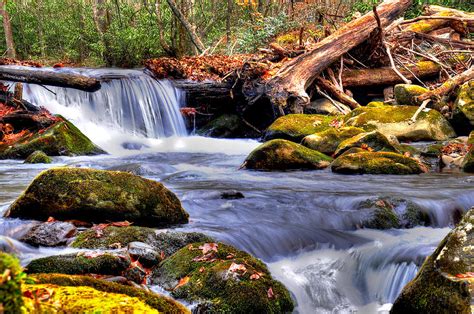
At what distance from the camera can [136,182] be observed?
17.1 feet

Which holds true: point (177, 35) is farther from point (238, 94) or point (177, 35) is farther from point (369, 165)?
point (369, 165)

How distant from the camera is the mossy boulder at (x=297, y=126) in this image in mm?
11336

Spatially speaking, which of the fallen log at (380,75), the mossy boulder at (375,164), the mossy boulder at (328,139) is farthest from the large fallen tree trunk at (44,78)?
the fallen log at (380,75)

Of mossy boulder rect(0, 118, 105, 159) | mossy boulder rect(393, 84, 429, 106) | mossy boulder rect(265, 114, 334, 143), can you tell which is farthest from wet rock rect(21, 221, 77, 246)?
mossy boulder rect(393, 84, 429, 106)

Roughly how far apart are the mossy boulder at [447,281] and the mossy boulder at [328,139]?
6.50 meters

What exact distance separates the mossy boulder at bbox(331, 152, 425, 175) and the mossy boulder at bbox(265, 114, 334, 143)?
2.32m

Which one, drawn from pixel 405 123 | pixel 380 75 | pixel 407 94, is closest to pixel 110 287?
pixel 405 123

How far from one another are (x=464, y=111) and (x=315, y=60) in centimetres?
451

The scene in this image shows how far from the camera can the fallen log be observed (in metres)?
14.8

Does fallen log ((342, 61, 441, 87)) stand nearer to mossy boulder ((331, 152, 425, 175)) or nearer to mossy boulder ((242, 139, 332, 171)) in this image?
mossy boulder ((242, 139, 332, 171))

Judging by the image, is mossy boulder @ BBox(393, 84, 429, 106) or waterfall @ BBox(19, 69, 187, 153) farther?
waterfall @ BBox(19, 69, 187, 153)

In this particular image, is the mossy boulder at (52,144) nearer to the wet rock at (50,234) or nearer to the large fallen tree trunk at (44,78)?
the large fallen tree trunk at (44,78)

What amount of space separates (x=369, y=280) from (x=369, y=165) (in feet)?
14.1

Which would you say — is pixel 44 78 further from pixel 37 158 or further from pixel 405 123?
pixel 405 123
